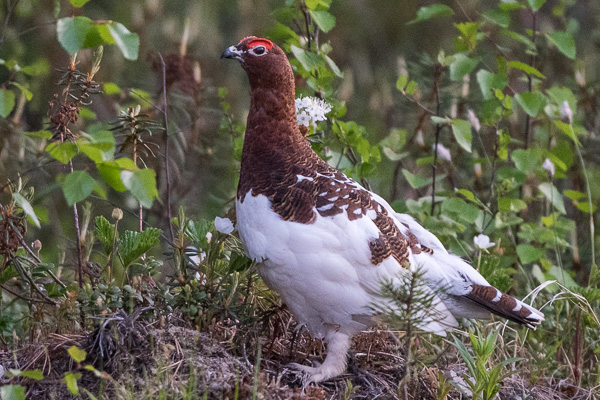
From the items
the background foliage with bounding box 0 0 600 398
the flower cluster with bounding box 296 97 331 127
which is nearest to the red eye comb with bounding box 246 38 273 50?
the flower cluster with bounding box 296 97 331 127

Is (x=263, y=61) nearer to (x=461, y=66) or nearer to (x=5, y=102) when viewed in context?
(x=5, y=102)

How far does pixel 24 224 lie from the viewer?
2828 mm

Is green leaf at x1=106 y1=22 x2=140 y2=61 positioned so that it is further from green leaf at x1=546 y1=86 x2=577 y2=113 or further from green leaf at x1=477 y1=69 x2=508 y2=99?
green leaf at x1=546 y1=86 x2=577 y2=113

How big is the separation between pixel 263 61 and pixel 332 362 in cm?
111

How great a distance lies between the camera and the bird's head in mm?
2705

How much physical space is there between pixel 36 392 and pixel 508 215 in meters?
2.56

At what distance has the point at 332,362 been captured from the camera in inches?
103

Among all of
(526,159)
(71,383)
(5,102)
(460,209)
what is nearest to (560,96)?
(526,159)

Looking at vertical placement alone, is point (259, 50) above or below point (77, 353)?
above

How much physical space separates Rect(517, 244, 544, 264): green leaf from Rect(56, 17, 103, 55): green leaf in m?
2.34

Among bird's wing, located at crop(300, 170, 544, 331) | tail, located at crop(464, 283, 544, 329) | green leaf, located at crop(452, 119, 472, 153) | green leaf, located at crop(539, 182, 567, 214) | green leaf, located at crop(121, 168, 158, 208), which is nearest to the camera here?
green leaf, located at crop(121, 168, 158, 208)

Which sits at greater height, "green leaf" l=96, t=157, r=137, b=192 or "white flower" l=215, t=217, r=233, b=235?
"green leaf" l=96, t=157, r=137, b=192

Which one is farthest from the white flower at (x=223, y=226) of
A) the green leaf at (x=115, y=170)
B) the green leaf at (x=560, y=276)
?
the green leaf at (x=560, y=276)

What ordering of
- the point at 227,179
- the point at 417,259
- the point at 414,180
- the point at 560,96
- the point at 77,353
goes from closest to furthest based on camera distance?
the point at 77,353, the point at 417,259, the point at 414,180, the point at 560,96, the point at 227,179
